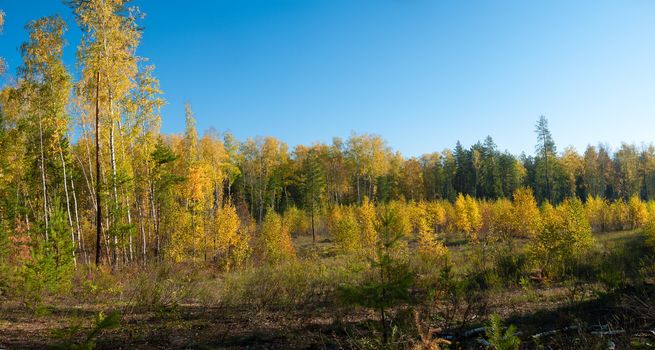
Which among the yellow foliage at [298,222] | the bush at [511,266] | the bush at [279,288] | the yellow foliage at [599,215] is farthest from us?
the yellow foliage at [298,222]

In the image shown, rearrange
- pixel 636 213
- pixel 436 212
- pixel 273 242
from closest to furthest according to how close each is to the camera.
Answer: pixel 273 242
pixel 636 213
pixel 436 212

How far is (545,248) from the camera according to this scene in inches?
559

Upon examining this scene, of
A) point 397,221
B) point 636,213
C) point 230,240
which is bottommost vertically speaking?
point 636,213

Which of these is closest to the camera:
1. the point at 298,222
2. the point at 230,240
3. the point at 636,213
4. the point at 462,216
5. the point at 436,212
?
the point at 230,240

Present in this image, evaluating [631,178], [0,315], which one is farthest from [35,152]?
[631,178]

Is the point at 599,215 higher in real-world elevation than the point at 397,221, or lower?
lower

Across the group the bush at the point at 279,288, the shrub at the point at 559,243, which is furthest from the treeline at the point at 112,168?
the shrub at the point at 559,243

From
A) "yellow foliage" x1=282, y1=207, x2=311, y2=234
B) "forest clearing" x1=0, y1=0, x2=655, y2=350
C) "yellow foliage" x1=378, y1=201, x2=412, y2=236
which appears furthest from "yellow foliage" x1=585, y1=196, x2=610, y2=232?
"yellow foliage" x1=282, y1=207, x2=311, y2=234

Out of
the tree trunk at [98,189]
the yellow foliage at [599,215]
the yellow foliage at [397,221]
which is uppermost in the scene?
the tree trunk at [98,189]

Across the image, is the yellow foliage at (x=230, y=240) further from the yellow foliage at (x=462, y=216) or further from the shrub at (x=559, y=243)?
the yellow foliage at (x=462, y=216)

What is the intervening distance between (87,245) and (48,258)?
17.1 meters

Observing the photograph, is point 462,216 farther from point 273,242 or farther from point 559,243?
point 559,243

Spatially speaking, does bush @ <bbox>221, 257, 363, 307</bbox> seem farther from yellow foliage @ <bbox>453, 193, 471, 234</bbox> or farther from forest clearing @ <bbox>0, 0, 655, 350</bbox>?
yellow foliage @ <bbox>453, 193, 471, 234</bbox>

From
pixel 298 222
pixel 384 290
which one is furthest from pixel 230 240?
pixel 298 222
